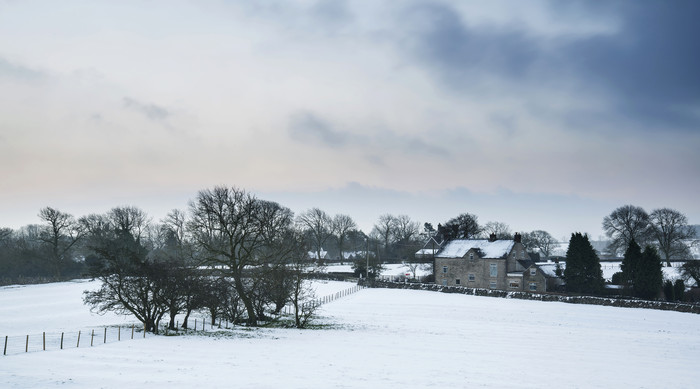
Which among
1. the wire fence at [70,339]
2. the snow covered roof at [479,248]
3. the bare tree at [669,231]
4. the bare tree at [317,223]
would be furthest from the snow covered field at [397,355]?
the bare tree at [317,223]

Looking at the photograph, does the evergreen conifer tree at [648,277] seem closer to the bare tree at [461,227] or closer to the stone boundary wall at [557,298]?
the stone boundary wall at [557,298]

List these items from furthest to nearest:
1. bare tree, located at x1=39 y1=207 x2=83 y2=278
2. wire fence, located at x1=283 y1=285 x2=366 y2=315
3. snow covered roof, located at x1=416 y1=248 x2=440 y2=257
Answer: snow covered roof, located at x1=416 y1=248 x2=440 y2=257 → bare tree, located at x1=39 y1=207 x2=83 y2=278 → wire fence, located at x1=283 y1=285 x2=366 y2=315

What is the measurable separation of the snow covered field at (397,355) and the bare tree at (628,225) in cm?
5426

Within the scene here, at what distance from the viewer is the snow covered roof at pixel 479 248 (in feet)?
226

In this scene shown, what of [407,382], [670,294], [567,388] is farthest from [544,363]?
[670,294]

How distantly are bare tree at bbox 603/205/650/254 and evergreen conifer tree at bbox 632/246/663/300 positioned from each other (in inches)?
1456

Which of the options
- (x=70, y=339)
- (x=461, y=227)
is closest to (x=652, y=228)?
(x=461, y=227)

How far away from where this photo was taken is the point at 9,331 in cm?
3309

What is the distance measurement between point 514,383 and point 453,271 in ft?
178

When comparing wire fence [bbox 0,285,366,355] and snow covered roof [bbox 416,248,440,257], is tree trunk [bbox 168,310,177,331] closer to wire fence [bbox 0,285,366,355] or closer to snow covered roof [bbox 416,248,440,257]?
wire fence [bbox 0,285,366,355]

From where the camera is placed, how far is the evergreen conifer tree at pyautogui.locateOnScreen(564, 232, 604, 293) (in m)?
61.2

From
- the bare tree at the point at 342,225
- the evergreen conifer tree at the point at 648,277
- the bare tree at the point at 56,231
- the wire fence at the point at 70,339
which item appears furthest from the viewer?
the bare tree at the point at 342,225

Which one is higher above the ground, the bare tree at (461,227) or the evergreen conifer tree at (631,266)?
the bare tree at (461,227)

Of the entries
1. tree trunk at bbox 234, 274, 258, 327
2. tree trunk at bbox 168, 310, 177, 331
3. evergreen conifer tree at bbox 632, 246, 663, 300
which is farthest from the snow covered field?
evergreen conifer tree at bbox 632, 246, 663, 300
